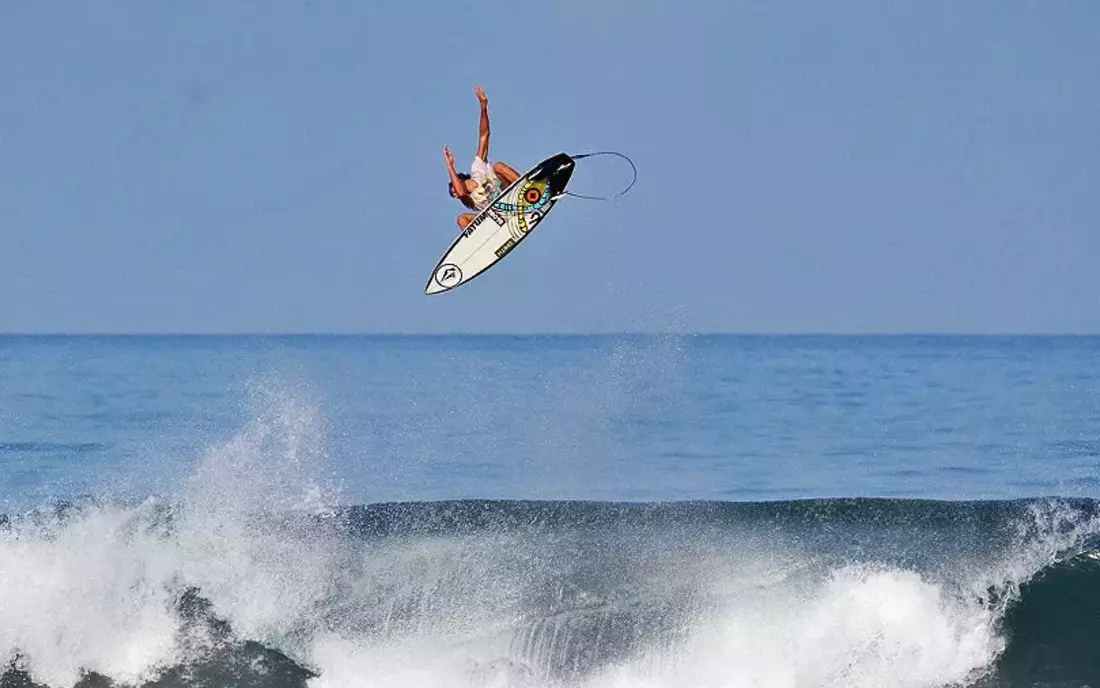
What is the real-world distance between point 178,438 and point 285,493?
9.50 m

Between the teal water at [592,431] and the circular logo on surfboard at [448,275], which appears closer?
the circular logo on surfboard at [448,275]

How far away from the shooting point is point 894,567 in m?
12.5

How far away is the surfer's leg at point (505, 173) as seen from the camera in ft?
46.2

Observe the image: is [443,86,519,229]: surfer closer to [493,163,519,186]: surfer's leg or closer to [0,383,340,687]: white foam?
[493,163,519,186]: surfer's leg

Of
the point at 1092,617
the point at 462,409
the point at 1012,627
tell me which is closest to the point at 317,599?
the point at 1012,627

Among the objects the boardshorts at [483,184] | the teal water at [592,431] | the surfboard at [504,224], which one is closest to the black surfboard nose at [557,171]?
the surfboard at [504,224]

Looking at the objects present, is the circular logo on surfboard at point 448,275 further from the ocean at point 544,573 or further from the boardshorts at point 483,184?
the ocean at point 544,573

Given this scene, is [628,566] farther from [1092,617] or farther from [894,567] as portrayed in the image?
[1092,617]

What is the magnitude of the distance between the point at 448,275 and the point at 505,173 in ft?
4.25

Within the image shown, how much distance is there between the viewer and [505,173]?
14102 millimetres

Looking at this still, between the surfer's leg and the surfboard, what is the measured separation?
8 cm

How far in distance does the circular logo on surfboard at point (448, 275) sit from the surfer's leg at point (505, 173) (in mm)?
1087

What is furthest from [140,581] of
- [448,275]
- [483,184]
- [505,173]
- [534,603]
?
[505,173]

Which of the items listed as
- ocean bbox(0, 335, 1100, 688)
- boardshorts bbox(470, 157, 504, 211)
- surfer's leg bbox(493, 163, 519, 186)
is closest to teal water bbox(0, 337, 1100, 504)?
ocean bbox(0, 335, 1100, 688)
